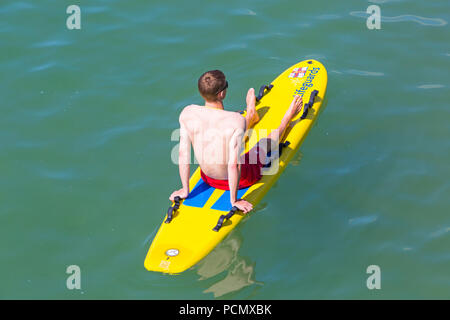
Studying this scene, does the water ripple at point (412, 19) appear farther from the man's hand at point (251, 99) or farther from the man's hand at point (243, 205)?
the man's hand at point (243, 205)

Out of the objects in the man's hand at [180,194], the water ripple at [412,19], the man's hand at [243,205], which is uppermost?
the water ripple at [412,19]

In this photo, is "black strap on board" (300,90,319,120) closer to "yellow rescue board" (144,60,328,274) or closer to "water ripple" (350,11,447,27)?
"yellow rescue board" (144,60,328,274)

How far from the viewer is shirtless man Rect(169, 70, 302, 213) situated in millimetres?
6418

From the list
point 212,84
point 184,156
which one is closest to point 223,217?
point 184,156

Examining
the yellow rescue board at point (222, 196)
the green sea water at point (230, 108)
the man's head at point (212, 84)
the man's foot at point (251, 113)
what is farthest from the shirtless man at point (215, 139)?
the man's foot at point (251, 113)

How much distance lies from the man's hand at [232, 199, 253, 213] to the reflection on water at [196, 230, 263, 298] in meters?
0.42

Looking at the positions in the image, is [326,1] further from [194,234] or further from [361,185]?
[194,234]


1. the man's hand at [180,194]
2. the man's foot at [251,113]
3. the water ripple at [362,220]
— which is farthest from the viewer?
the man's foot at [251,113]

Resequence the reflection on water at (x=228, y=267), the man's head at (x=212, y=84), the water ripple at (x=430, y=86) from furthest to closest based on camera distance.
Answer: the water ripple at (x=430, y=86)
the reflection on water at (x=228, y=267)
the man's head at (x=212, y=84)

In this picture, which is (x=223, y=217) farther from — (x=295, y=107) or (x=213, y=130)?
(x=295, y=107)

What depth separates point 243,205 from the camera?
22.4ft

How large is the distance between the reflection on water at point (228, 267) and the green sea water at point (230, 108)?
0.06ft

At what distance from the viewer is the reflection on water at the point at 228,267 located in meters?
6.56

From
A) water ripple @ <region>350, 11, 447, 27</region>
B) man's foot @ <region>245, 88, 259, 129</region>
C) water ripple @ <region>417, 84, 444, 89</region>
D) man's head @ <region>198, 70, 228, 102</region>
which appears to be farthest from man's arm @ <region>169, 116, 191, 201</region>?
water ripple @ <region>350, 11, 447, 27</region>
